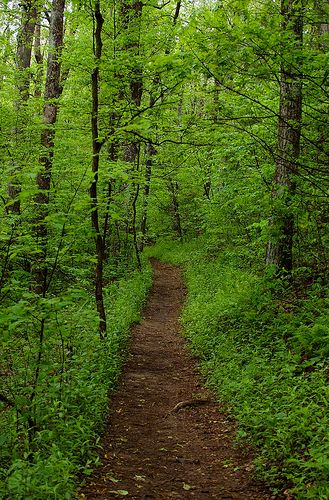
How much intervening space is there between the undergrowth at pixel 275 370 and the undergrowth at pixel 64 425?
1.91 meters

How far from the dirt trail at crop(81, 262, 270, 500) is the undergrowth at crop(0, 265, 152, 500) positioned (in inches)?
11.5

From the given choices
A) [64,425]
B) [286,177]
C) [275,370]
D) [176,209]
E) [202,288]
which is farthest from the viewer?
[176,209]

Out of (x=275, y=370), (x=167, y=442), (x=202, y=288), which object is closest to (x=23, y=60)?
(x=202, y=288)

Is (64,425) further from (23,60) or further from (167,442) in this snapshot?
(23,60)

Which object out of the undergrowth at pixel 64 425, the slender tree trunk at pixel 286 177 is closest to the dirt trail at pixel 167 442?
the undergrowth at pixel 64 425

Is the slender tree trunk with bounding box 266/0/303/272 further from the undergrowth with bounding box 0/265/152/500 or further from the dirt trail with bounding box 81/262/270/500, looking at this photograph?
the undergrowth with bounding box 0/265/152/500

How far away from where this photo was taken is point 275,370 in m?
7.09

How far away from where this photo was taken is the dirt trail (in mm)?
4801

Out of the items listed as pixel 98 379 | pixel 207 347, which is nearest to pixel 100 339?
pixel 98 379

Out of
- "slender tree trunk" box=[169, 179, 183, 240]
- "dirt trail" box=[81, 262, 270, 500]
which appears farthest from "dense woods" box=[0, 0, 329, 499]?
"slender tree trunk" box=[169, 179, 183, 240]

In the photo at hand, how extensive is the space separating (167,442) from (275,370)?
6.92 feet

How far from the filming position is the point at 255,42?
598 centimetres

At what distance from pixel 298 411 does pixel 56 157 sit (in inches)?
428

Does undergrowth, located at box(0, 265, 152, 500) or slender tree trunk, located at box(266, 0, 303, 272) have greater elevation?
slender tree trunk, located at box(266, 0, 303, 272)
